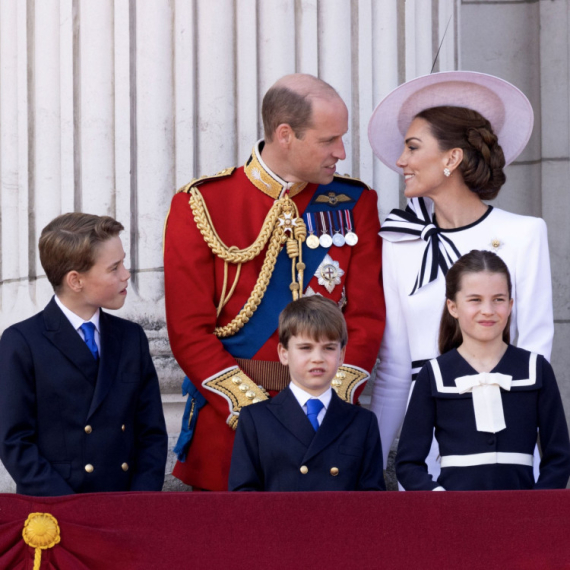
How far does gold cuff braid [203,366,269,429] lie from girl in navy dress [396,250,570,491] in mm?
520

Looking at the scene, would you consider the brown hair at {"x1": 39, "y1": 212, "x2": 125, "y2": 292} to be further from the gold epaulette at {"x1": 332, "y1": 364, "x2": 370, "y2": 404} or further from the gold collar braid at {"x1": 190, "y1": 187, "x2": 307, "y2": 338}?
the gold epaulette at {"x1": 332, "y1": 364, "x2": 370, "y2": 404}

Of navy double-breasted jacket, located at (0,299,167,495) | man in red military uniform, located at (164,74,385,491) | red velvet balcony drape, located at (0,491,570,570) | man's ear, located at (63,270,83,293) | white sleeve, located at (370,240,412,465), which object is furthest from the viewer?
white sleeve, located at (370,240,412,465)

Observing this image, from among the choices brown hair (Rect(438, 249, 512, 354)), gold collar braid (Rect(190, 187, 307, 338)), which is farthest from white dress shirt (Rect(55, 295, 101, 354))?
brown hair (Rect(438, 249, 512, 354))

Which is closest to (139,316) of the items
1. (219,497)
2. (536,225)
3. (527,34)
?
(536,225)

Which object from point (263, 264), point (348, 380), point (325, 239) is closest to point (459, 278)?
point (348, 380)

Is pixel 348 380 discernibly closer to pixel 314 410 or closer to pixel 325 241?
pixel 314 410

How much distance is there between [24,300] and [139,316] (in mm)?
485

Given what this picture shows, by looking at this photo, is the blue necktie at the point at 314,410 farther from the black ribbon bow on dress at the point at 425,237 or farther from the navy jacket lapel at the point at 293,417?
the black ribbon bow on dress at the point at 425,237

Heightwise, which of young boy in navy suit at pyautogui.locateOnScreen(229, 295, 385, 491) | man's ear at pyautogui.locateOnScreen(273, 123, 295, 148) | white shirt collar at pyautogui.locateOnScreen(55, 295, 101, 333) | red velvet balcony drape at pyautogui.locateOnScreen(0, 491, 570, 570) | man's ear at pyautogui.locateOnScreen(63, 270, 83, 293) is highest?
man's ear at pyautogui.locateOnScreen(273, 123, 295, 148)

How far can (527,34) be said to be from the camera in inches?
212

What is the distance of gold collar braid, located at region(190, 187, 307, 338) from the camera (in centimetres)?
358

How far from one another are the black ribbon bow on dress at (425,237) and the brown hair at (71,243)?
969 mm

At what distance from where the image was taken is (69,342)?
315 cm

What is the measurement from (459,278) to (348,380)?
19.8 inches
